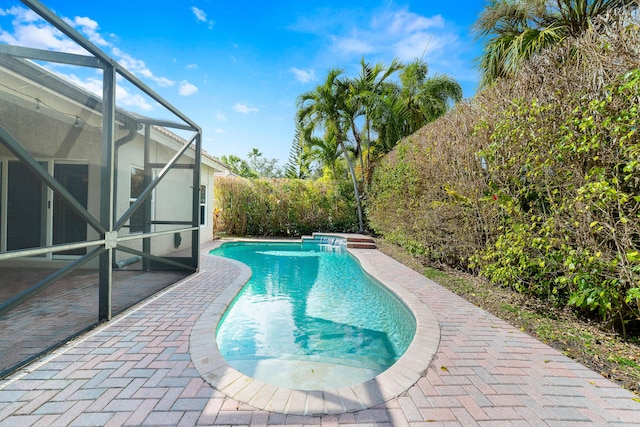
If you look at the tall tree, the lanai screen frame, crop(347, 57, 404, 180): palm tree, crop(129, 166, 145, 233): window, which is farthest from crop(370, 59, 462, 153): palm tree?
the tall tree

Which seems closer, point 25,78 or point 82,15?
point 25,78

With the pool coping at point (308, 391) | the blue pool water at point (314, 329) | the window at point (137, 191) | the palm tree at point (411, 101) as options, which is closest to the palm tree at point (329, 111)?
the palm tree at point (411, 101)

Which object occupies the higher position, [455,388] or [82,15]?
[82,15]

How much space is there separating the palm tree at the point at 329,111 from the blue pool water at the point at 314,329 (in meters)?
9.42

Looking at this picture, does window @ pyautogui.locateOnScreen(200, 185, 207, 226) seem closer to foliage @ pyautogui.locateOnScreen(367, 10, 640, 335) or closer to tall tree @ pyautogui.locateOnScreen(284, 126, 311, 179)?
foliage @ pyautogui.locateOnScreen(367, 10, 640, 335)

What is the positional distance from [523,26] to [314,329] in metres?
8.17

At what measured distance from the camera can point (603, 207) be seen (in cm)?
306

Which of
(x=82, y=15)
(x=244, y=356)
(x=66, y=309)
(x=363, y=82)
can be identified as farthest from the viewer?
(x=363, y=82)

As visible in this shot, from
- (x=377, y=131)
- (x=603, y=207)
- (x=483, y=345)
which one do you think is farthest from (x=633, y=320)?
(x=377, y=131)

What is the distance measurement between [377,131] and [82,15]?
1266 cm

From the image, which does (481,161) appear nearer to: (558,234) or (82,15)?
(558,234)

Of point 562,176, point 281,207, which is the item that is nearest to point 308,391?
point 562,176

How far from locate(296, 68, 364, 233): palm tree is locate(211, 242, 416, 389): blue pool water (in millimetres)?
9420

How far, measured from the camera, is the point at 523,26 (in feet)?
22.5
